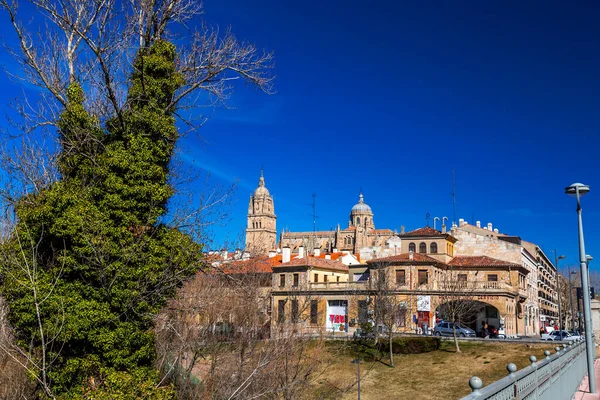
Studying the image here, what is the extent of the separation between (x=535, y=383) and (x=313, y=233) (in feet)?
502

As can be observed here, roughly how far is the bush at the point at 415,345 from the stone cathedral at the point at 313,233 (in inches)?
3626

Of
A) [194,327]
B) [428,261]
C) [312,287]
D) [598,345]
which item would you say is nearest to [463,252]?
[428,261]

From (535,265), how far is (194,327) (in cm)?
6763

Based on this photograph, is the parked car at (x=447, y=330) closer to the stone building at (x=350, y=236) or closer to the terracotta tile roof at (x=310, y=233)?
the stone building at (x=350, y=236)

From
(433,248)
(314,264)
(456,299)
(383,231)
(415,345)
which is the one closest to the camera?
(415,345)

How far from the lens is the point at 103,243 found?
44.0 feet

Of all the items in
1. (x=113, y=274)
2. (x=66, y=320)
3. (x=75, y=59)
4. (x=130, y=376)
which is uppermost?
(x=75, y=59)

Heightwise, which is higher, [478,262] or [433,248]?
[433,248]

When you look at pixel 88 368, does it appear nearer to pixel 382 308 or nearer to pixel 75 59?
pixel 75 59

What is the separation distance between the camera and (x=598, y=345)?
35062mm

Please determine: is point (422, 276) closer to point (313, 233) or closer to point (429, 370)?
point (429, 370)

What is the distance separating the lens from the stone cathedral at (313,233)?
144 metres

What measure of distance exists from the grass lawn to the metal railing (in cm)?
1915

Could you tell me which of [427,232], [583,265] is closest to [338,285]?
[427,232]
